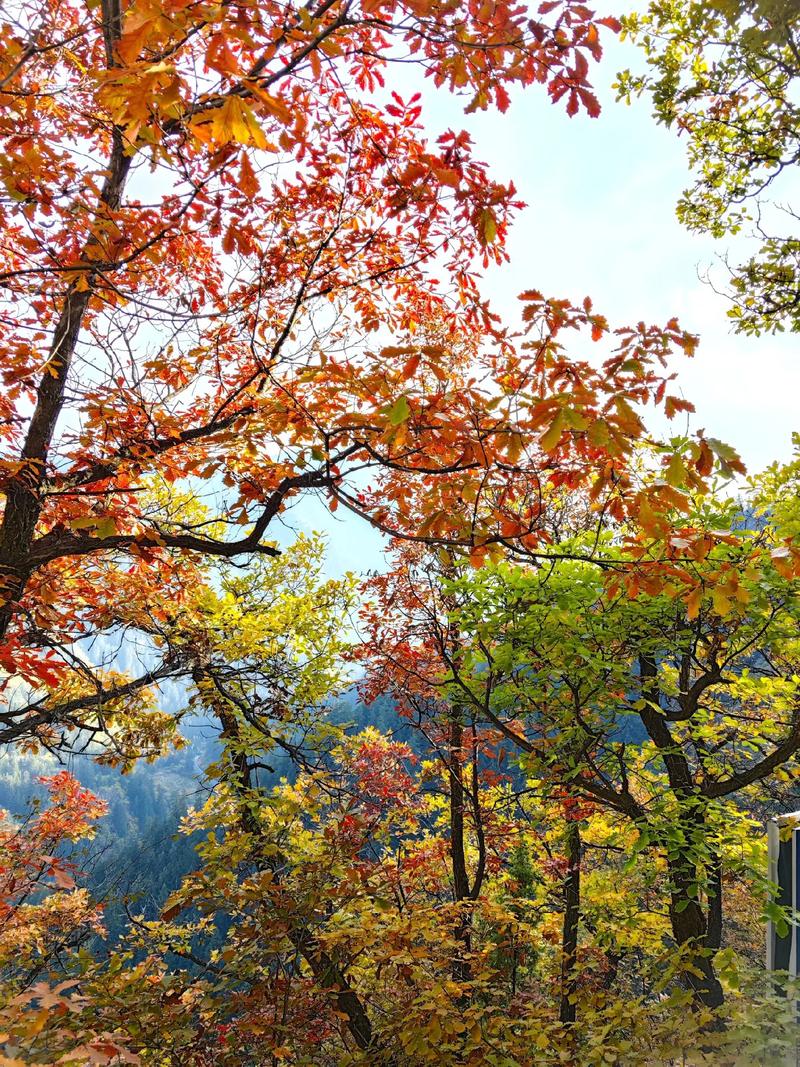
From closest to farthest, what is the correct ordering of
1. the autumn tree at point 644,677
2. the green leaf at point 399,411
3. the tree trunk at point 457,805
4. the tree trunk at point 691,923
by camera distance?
1. the green leaf at point 399,411
2. the autumn tree at point 644,677
3. the tree trunk at point 691,923
4. the tree trunk at point 457,805

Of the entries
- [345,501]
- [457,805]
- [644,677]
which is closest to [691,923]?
[644,677]

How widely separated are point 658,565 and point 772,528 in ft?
8.57

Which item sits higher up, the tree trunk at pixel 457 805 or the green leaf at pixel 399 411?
the green leaf at pixel 399 411

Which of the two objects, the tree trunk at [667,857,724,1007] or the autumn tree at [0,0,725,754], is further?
the tree trunk at [667,857,724,1007]

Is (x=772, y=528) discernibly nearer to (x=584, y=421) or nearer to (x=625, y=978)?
(x=584, y=421)

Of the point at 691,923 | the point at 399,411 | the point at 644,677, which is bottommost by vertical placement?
the point at 691,923

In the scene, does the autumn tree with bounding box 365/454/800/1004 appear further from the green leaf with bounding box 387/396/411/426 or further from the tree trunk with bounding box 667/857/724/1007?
the green leaf with bounding box 387/396/411/426

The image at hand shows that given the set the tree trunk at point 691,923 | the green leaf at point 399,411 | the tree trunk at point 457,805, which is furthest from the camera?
the tree trunk at point 457,805

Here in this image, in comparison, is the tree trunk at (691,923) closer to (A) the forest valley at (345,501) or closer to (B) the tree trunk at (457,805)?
(A) the forest valley at (345,501)

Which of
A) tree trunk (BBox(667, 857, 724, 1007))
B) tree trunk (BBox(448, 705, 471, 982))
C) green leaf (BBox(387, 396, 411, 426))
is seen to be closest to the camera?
green leaf (BBox(387, 396, 411, 426))

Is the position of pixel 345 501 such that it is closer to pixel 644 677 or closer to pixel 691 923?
pixel 644 677

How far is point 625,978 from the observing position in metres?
14.6

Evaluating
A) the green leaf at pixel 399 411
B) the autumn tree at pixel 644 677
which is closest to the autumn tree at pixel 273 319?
the green leaf at pixel 399 411

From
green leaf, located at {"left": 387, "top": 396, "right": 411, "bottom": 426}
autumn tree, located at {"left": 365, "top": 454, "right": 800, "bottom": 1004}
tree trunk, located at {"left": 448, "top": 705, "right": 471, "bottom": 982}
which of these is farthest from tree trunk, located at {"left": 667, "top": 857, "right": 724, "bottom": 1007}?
green leaf, located at {"left": 387, "top": 396, "right": 411, "bottom": 426}
